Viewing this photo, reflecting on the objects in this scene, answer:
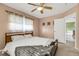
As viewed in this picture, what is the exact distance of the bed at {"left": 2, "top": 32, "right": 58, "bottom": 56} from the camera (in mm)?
1287

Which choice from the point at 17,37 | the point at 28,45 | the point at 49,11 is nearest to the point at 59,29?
the point at 49,11

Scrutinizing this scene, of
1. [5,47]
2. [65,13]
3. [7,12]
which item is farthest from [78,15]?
[5,47]

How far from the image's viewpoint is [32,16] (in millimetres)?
1530

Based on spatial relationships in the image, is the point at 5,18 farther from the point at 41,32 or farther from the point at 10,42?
the point at 41,32

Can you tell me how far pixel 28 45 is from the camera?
55.4 inches

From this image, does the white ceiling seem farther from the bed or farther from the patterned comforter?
the patterned comforter

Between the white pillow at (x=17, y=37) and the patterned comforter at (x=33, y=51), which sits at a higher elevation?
the white pillow at (x=17, y=37)

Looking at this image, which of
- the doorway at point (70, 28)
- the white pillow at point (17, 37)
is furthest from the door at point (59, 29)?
the white pillow at point (17, 37)

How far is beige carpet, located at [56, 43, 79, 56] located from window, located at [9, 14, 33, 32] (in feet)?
1.83

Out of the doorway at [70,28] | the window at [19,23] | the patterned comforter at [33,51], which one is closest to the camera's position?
the patterned comforter at [33,51]

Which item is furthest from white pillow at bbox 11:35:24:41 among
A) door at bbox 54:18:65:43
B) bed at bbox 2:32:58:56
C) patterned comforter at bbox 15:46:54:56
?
door at bbox 54:18:65:43

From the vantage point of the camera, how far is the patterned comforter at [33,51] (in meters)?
1.26

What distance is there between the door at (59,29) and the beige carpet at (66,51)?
0.34 ft

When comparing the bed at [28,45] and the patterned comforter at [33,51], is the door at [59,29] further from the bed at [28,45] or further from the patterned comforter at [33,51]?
the patterned comforter at [33,51]
